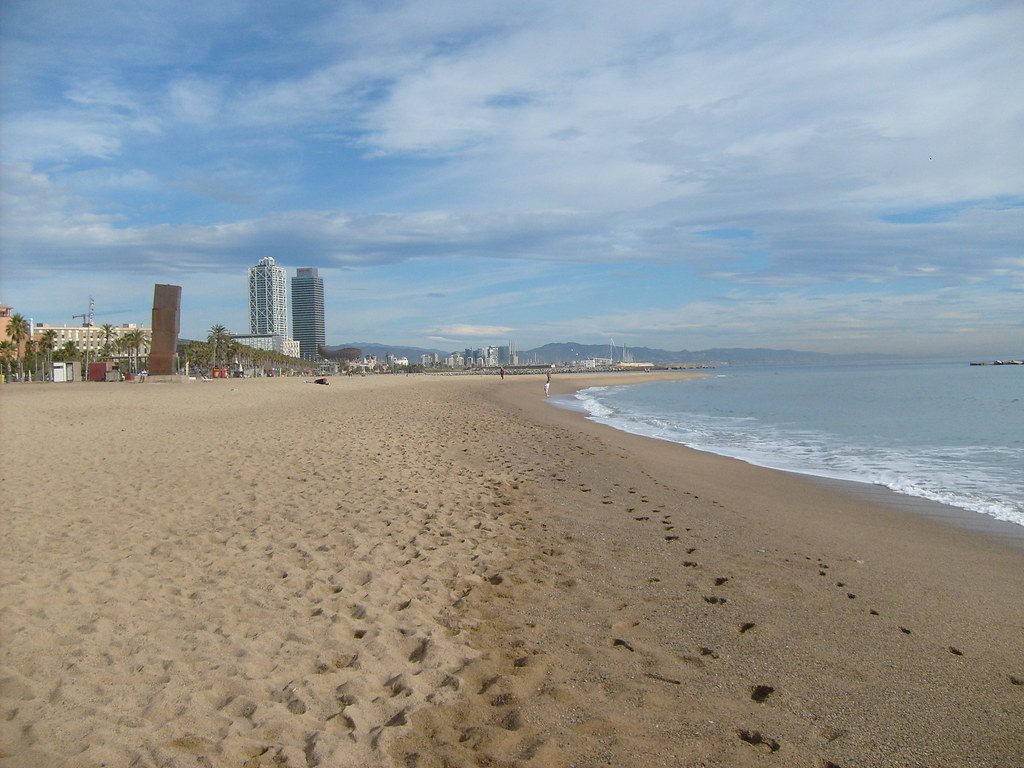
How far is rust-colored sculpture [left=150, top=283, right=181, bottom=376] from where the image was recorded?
45938 millimetres

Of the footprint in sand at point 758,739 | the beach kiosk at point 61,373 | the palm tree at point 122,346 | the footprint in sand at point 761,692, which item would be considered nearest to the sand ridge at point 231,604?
the footprint in sand at point 758,739

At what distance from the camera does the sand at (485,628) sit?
310cm

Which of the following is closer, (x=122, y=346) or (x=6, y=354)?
(x=6, y=354)

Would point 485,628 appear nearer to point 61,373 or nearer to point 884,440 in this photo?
point 884,440

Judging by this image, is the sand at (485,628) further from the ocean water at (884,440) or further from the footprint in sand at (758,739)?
the ocean water at (884,440)

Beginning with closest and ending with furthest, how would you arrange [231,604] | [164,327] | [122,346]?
1. [231,604]
2. [164,327]
3. [122,346]

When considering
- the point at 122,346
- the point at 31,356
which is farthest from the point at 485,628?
the point at 122,346

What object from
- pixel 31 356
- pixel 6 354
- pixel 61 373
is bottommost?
pixel 61 373

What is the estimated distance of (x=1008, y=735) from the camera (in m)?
3.23

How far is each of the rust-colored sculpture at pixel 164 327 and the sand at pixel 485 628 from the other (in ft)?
138

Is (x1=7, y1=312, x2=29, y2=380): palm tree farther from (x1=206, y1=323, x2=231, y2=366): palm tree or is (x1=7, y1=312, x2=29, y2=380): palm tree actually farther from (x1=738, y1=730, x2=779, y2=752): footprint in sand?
(x1=738, y1=730, x2=779, y2=752): footprint in sand

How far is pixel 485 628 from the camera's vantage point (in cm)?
438

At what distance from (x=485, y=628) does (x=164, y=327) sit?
163 ft

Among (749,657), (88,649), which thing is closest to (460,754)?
(749,657)
